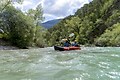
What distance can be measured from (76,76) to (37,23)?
5016 centimetres

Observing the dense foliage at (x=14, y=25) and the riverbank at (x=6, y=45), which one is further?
the dense foliage at (x=14, y=25)

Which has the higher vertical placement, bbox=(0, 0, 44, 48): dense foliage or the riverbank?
bbox=(0, 0, 44, 48): dense foliage

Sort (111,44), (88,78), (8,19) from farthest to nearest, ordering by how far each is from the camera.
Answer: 1. (111,44)
2. (8,19)
3. (88,78)

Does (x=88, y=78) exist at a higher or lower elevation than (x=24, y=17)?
lower

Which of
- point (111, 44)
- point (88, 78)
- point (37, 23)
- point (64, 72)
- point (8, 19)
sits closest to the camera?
point (88, 78)

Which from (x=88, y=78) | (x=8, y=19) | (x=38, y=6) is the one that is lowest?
(x=88, y=78)

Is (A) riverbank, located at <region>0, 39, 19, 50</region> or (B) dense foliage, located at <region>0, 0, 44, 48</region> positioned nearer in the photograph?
(A) riverbank, located at <region>0, 39, 19, 50</region>

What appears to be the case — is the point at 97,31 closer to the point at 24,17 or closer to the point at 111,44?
the point at 111,44

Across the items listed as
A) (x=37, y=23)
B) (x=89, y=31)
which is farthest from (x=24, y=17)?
(x=89, y=31)

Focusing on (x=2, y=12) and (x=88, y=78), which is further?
(x=2, y=12)

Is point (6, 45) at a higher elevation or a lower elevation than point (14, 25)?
lower

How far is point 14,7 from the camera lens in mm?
→ 50312

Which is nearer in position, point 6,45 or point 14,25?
point 6,45

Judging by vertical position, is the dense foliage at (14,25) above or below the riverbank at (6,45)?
above
